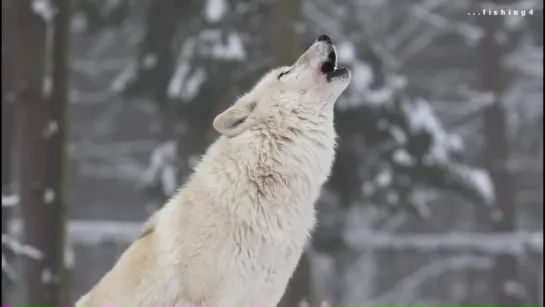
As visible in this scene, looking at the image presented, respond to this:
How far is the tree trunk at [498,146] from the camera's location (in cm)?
1460

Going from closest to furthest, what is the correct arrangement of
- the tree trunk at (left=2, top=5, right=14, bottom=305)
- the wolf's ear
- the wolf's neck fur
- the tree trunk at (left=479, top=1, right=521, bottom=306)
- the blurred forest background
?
1. the wolf's neck fur
2. the wolf's ear
3. the blurred forest background
4. the tree trunk at (left=2, top=5, right=14, bottom=305)
5. the tree trunk at (left=479, top=1, right=521, bottom=306)

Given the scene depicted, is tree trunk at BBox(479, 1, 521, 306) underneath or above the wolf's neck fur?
above

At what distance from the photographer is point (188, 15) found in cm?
1171

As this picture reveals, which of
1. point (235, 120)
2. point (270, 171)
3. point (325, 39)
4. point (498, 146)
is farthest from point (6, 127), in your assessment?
point (498, 146)

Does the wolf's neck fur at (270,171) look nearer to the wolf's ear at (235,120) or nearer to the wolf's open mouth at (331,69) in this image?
the wolf's ear at (235,120)

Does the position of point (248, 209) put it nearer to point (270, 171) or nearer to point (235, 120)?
point (270, 171)

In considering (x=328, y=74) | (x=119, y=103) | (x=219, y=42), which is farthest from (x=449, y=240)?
(x=328, y=74)

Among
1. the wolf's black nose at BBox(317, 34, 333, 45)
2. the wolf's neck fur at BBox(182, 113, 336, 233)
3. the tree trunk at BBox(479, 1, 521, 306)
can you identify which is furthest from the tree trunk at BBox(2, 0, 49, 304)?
the tree trunk at BBox(479, 1, 521, 306)

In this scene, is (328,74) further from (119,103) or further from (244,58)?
(119,103)

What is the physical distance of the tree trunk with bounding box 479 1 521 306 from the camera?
47.9 ft

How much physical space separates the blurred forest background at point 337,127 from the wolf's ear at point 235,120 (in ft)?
12.4

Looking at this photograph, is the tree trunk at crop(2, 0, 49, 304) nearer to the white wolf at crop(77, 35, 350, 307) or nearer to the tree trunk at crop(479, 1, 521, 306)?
the white wolf at crop(77, 35, 350, 307)

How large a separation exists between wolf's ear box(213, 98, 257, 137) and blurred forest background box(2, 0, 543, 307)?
3782mm

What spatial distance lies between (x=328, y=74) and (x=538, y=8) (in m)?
9.54
